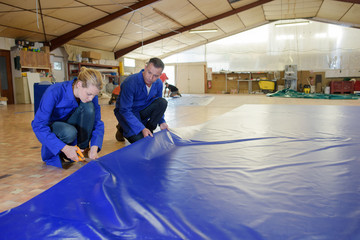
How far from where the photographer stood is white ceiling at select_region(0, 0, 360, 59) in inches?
273

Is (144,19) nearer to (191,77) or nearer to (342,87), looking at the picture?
(191,77)

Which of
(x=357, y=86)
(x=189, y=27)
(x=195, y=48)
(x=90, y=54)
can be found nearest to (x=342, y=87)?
(x=357, y=86)

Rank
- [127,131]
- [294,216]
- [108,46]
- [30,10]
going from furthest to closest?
1. [108,46]
2. [30,10]
3. [127,131]
4. [294,216]

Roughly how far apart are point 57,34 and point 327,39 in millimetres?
11481

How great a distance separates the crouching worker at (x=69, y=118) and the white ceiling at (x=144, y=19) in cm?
595

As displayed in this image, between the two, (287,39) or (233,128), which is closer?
(233,128)

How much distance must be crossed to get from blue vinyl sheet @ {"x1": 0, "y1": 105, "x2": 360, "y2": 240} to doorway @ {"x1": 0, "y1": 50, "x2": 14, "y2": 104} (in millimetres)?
8566

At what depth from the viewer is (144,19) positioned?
29.2ft

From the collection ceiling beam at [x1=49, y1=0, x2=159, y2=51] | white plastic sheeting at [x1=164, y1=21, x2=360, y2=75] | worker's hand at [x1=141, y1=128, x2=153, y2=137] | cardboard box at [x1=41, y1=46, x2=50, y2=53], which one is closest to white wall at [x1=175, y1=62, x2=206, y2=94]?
white plastic sheeting at [x1=164, y1=21, x2=360, y2=75]

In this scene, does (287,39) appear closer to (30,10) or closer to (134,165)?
(30,10)

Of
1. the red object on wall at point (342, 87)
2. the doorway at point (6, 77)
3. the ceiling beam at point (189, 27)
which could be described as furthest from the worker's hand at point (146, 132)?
the red object on wall at point (342, 87)

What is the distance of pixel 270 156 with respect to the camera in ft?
5.17

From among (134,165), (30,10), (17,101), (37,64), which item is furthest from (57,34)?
(134,165)

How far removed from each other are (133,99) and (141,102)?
10cm
